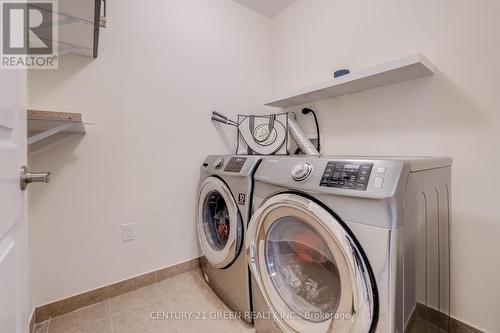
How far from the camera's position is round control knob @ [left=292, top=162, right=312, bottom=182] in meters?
0.88

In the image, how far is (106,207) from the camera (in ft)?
4.66

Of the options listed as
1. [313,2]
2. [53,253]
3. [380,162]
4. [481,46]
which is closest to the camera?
[380,162]

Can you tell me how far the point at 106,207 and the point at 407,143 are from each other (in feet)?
5.99

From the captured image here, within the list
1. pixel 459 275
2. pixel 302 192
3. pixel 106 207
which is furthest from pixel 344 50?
pixel 106 207

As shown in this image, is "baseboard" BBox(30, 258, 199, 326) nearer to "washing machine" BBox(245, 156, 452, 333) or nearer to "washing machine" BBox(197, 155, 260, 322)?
"washing machine" BBox(197, 155, 260, 322)

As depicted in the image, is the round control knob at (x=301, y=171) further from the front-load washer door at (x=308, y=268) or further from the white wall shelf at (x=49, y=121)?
the white wall shelf at (x=49, y=121)

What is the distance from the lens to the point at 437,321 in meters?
1.01

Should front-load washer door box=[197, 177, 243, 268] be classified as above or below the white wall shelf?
below

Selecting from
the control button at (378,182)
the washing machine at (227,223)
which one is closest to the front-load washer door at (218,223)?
the washing machine at (227,223)

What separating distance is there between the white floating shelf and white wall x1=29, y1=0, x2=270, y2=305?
0.67 m

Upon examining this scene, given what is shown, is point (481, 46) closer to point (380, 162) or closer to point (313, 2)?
point (380, 162)

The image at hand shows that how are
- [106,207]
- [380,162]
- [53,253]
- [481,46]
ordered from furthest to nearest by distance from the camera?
[106,207] → [53,253] → [481,46] → [380,162]

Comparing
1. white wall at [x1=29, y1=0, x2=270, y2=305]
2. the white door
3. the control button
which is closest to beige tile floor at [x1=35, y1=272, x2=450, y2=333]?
white wall at [x1=29, y1=0, x2=270, y2=305]

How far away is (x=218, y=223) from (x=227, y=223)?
0.15 metres
